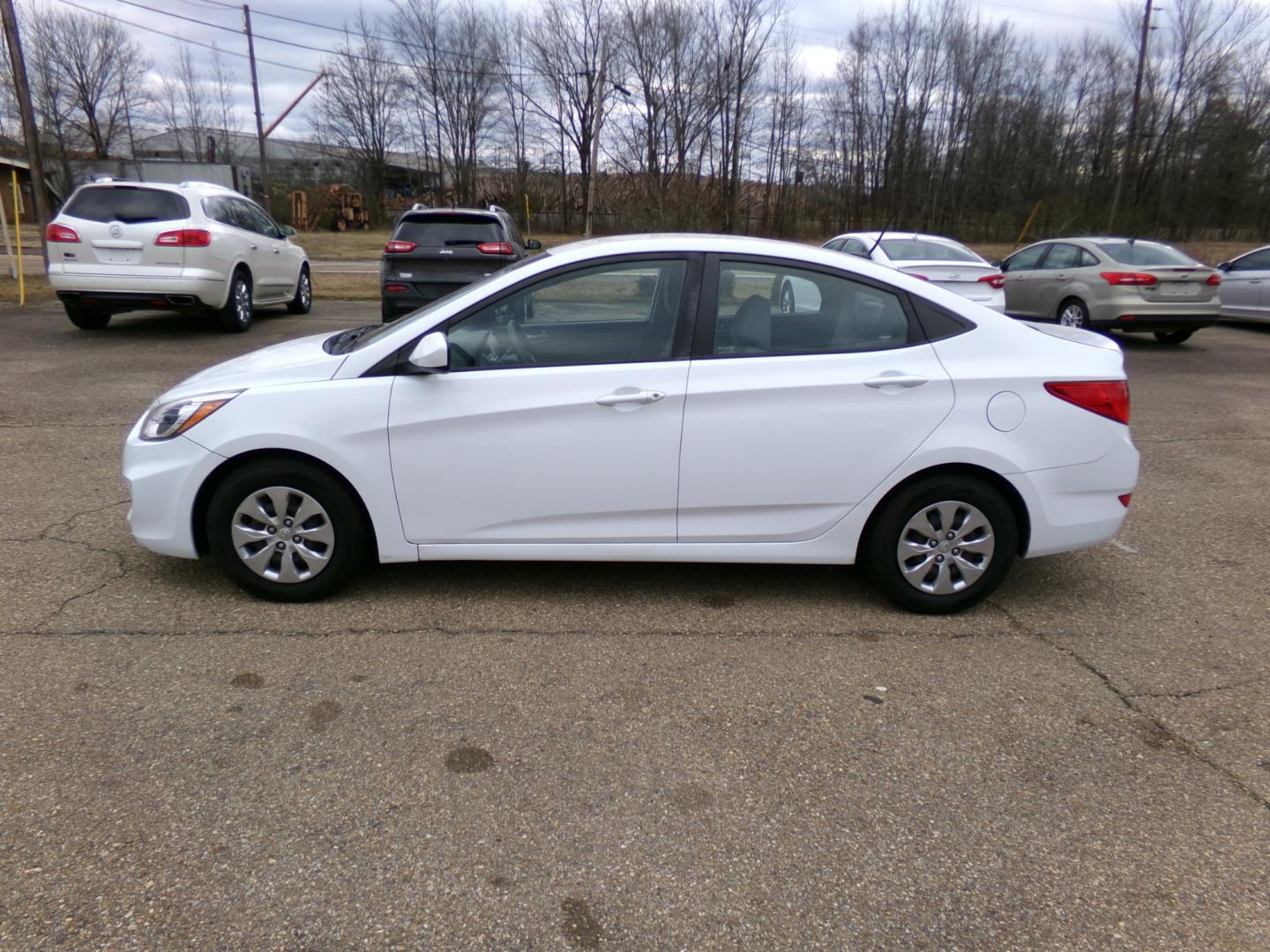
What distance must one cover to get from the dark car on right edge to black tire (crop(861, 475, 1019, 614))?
10.0 metres

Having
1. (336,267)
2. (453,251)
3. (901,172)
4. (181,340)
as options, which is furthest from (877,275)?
(901,172)

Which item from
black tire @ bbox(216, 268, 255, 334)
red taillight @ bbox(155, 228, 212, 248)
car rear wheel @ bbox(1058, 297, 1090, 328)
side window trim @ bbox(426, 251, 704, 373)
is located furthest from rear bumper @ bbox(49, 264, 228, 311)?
car rear wheel @ bbox(1058, 297, 1090, 328)

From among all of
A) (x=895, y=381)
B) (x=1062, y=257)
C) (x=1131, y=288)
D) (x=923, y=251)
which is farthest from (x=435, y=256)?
(x=1131, y=288)

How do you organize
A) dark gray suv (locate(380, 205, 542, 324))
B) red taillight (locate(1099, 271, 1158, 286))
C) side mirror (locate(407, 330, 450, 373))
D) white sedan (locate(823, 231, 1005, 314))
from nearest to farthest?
side mirror (locate(407, 330, 450, 373)) < white sedan (locate(823, 231, 1005, 314)) < dark gray suv (locate(380, 205, 542, 324)) < red taillight (locate(1099, 271, 1158, 286))

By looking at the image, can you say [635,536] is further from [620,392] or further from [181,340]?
[181,340]

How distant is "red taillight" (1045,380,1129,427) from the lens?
13.3 ft

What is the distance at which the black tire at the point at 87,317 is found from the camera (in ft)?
39.0

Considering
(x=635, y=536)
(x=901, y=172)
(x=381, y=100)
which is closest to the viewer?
(x=635, y=536)

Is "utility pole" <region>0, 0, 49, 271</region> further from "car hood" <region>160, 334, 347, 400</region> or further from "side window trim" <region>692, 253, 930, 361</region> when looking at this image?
"side window trim" <region>692, 253, 930, 361</region>

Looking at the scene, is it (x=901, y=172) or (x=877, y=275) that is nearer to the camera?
(x=877, y=275)

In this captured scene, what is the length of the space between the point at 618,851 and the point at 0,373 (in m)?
9.62

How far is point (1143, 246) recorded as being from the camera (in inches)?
510

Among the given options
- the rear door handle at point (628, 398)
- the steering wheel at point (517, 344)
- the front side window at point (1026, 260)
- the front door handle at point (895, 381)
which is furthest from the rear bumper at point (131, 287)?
the front side window at point (1026, 260)

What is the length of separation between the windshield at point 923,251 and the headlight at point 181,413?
930cm
